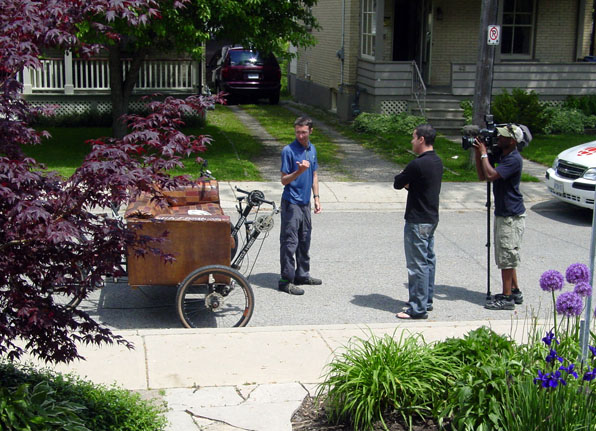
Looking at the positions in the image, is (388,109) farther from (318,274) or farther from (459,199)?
(318,274)

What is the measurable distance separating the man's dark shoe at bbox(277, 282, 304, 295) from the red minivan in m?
18.7

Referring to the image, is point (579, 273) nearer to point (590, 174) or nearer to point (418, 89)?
point (590, 174)

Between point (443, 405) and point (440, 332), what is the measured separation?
2.09m

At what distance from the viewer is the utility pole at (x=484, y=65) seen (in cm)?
1502

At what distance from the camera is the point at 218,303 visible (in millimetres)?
7270

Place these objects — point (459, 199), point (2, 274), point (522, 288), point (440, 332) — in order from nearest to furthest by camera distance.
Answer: point (2, 274) → point (440, 332) → point (522, 288) → point (459, 199)

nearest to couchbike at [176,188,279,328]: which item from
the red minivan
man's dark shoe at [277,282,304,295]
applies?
man's dark shoe at [277,282,304,295]

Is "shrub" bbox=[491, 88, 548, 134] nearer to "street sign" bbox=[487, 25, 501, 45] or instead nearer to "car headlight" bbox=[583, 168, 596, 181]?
"street sign" bbox=[487, 25, 501, 45]

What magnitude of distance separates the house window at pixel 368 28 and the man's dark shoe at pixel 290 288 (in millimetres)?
14792

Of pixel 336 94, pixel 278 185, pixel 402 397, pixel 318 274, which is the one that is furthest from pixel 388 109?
pixel 402 397

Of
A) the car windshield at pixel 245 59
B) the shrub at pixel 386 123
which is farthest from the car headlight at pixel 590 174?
the car windshield at pixel 245 59

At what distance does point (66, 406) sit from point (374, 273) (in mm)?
5377

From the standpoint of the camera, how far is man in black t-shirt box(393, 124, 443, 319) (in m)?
7.58

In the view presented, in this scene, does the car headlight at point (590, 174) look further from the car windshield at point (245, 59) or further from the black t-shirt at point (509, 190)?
the car windshield at point (245, 59)
